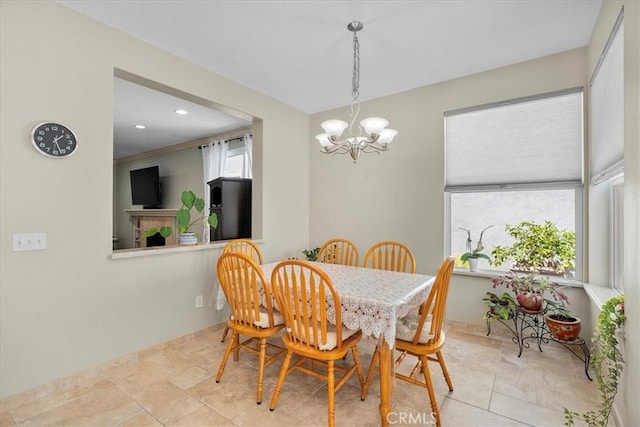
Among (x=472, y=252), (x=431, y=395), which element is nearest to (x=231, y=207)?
(x=472, y=252)

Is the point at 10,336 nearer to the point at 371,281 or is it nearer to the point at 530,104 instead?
the point at 371,281

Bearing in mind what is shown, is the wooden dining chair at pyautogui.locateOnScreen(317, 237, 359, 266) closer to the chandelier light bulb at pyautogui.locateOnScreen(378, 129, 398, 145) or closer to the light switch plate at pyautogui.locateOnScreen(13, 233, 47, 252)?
the chandelier light bulb at pyautogui.locateOnScreen(378, 129, 398, 145)

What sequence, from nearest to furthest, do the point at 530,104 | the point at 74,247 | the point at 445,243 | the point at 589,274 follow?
the point at 74,247, the point at 589,274, the point at 530,104, the point at 445,243

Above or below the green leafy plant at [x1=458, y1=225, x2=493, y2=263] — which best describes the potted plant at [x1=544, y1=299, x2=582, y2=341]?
below

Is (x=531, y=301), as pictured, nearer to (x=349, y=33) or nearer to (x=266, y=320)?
(x=266, y=320)

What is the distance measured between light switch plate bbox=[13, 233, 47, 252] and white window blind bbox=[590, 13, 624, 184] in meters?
3.67

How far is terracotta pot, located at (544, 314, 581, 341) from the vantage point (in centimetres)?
232

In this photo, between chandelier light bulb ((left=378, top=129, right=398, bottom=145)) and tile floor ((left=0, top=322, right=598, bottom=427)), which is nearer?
tile floor ((left=0, top=322, right=598, bottom=427))

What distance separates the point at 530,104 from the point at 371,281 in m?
2.34

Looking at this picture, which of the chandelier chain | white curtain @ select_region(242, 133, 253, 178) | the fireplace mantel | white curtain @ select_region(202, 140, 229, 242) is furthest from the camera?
the fireplace mantel

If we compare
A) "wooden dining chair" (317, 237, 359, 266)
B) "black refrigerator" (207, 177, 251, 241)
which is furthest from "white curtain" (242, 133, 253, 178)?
"wooden dining chair" (317, 237, 359, 266)

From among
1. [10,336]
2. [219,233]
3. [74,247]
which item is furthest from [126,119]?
[10,336]

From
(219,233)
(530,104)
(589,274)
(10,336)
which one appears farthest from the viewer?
(219,233)

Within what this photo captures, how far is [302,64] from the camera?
2902mm
